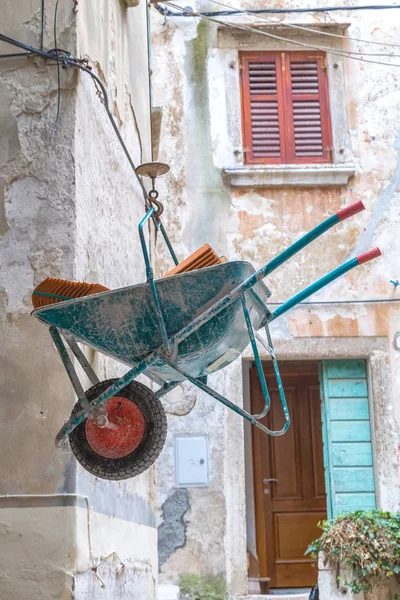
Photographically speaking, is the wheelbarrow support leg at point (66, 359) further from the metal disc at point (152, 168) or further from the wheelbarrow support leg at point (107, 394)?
the metal disc at point (152, 168)

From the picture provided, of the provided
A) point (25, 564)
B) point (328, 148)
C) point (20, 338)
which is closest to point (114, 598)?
point (25, 564)

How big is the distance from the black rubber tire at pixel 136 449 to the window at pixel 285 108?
6.65 metres

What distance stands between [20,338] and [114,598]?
1.37m

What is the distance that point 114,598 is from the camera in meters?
4.05

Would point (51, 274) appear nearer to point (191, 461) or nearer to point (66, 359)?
point (66, 359)

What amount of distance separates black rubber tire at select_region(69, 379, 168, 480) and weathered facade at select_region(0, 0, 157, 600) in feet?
1.14

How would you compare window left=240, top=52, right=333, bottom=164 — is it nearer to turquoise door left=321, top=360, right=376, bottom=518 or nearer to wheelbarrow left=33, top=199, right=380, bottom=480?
turquoise door left=321, top=360, right=376, bottom=518

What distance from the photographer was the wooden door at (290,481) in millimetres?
9953

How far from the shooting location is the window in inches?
376

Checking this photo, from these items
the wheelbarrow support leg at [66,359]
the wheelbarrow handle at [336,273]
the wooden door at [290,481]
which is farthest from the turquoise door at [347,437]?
the wheelbarrow support leg at [66,359]

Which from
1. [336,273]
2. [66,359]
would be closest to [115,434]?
[66,359]

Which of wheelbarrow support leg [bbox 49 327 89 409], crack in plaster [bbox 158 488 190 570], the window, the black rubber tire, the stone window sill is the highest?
the window

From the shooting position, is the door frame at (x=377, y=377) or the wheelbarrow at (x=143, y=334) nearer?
the wheelbarrow at (x=143, y=334)

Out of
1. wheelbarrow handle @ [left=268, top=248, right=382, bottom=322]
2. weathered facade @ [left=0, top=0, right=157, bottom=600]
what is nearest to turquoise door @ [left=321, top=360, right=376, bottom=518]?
weathered facade @ [left=0, top=0, right=157, bottom=600]
